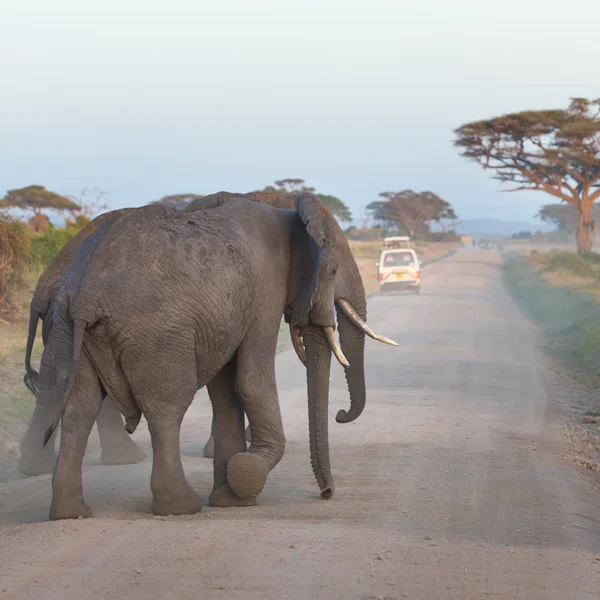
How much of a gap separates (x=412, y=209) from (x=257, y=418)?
8516 centimetres

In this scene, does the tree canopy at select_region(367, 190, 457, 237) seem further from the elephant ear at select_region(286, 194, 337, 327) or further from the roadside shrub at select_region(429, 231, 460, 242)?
the elephant ear at select_region(286, 194, 337, 327)

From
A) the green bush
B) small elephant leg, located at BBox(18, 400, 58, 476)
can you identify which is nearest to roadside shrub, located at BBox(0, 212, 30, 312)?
the green bush

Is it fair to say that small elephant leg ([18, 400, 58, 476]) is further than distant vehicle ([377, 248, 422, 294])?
No

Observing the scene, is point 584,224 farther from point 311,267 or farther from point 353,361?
point 311,267

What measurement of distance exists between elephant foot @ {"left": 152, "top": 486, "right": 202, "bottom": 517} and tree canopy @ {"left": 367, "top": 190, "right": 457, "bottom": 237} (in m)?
83.5

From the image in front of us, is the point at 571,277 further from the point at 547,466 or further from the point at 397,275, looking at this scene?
the point at 547,466

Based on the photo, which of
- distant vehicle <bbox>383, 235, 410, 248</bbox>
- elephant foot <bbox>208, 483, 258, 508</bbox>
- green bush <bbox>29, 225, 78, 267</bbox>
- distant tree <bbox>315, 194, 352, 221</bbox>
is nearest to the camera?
elephant foot <bbox>208, 483, 258, 508</bbox>

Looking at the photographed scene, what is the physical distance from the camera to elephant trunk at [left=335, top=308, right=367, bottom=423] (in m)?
7.84

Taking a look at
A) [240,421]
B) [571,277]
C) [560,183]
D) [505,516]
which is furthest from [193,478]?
[560,183]

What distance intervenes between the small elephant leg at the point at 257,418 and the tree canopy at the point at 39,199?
162ft

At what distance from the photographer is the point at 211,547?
5523 millimetres

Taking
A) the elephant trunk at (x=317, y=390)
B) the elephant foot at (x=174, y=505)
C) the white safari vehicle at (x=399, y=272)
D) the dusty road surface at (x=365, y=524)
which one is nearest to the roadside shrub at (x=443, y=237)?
the white safari vehicle at (x=399, y=272)

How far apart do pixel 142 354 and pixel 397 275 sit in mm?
27115

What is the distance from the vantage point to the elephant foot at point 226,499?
6.97 metres
